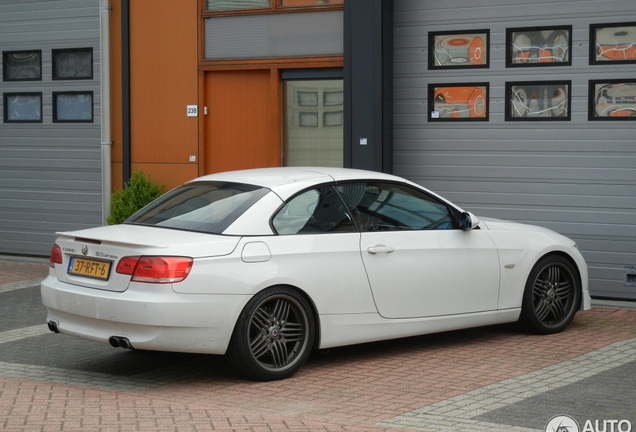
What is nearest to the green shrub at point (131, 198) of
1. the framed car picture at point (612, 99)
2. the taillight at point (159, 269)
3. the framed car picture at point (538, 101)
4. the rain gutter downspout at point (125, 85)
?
the rain gutter downspout at point (125, 85)

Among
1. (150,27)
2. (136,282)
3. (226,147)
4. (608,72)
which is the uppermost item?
(150,27)

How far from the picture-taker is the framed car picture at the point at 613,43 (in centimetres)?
1091

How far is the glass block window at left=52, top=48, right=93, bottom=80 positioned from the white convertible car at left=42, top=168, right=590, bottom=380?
716 cm

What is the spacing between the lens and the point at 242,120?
13.7 metres

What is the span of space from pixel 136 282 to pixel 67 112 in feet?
28.4

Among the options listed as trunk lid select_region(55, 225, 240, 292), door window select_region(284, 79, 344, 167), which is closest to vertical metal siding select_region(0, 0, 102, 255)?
door window select_region(284, 79, 344, 167)

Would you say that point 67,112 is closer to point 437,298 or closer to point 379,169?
point 379,169

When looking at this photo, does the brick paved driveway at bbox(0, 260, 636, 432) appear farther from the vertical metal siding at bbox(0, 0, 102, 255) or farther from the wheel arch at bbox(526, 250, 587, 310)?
the vertical metal siding at bbox(0, 0, 102, 255)

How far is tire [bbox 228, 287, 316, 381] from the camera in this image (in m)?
6.95

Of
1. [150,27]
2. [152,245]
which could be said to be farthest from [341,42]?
[152,245]

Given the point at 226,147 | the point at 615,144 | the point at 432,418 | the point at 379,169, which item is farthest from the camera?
the point at 226,147

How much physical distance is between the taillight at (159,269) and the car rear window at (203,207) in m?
0.49

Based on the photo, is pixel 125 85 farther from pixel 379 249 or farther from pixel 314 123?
pixel 379 249

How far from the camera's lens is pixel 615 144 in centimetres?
1101
